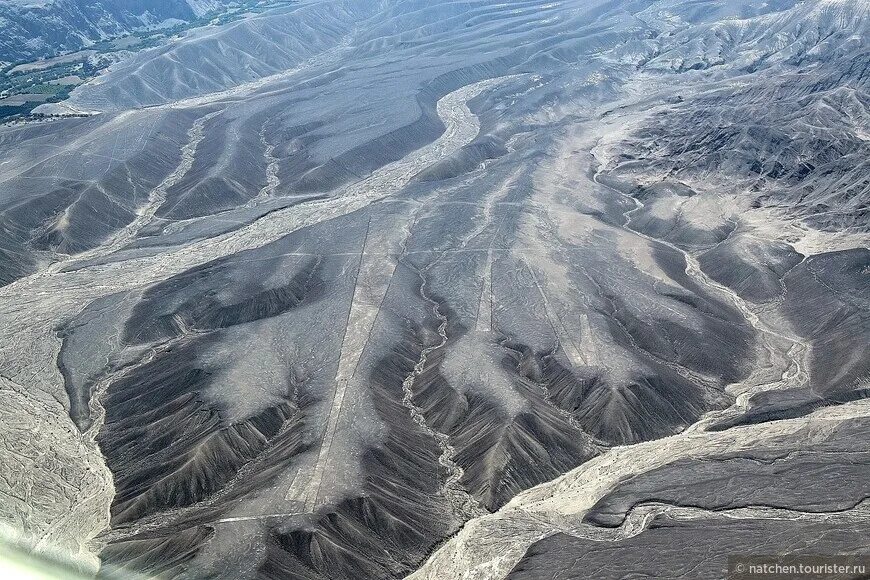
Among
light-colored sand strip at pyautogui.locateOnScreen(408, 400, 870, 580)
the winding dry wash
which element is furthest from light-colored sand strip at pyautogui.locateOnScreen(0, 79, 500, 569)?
light-colored sand strip at pyautogui.locateOnScreen(408, 400, 870, 580)

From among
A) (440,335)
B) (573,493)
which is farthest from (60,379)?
(573,493)

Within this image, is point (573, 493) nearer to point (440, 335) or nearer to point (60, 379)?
point (440, 335)

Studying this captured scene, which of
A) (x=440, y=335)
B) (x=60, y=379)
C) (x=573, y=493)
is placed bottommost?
(x=573, y=493)

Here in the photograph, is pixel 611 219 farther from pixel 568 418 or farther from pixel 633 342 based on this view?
pixel 568 418

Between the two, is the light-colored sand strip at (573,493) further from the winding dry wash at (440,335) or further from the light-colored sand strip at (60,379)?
the light-colored sand strip at (60,379)

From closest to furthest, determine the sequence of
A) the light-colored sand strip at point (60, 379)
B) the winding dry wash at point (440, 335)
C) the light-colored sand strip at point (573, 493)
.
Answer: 1. the light-colored sand strip at point (573, 493)
2. the winding dry wash at point (440, 335)
3. the light-colored sand strip at point (60, 379)

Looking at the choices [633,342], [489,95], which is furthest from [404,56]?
[633,342]

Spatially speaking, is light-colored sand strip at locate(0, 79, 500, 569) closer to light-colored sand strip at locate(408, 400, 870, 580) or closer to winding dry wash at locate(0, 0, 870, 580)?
winding dry wash at locate(0, 0, 870, 580)

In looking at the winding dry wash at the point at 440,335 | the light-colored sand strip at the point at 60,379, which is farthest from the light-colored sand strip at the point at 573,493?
the light-colored sand strip at the point at 60,379

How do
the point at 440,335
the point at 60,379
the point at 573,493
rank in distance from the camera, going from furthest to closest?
1. the point at 440,335
2. the point at 60,379
3. the point at 573,493

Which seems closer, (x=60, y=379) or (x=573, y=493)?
(x=573, y=493)
